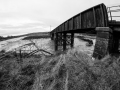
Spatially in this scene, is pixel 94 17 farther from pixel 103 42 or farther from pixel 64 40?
pixel 64 40

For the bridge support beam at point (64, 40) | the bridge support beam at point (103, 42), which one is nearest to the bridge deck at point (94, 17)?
the bridge support beam at point (103, 42)

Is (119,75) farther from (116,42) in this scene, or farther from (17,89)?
(116,42)

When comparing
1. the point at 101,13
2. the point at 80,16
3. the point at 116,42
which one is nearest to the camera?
the point at 101,13

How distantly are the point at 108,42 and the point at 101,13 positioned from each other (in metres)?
2.37

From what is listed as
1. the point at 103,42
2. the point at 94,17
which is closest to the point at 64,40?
the point at 94,17

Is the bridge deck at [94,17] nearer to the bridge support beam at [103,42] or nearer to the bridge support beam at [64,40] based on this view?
the bridge support beam at [103,42]

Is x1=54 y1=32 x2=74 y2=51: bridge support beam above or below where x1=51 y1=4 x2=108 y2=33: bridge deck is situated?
below

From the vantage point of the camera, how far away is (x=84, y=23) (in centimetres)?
719

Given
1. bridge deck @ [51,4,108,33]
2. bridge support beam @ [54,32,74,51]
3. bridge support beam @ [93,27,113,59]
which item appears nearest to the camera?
bridge support beam @ [93,27,113,59]

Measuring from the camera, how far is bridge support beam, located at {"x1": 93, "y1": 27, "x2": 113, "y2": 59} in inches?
179

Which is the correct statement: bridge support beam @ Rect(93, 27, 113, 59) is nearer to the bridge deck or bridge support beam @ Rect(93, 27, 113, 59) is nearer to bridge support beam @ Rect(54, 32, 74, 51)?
the bridge deck

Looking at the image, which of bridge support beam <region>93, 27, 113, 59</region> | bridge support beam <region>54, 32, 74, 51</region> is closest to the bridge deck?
bridge support beam <region>93, 27, 113, 59</region>

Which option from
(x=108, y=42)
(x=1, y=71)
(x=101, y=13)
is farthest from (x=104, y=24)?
(x=1, y=71)

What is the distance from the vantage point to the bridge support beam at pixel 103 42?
4.54m
